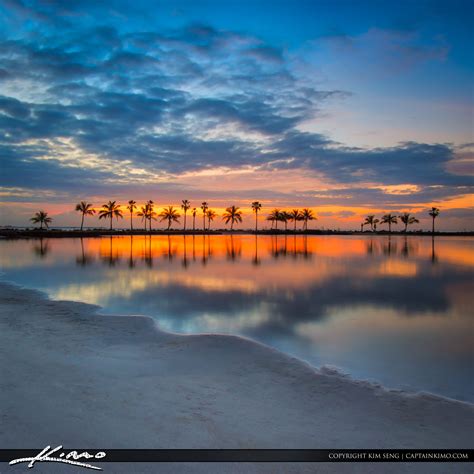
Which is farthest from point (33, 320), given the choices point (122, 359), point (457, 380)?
point (457, 380)

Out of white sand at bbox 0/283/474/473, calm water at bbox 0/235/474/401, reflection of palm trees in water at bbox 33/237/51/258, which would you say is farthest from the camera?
reflection of palm trees in water at bbox 33/237/51/258

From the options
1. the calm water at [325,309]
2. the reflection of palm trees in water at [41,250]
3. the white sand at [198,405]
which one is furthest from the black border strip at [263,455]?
the reflection of palm trees in water at [41,250]

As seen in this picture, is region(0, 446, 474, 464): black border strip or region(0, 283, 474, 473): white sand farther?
region(0, 283, 474, 473): white sand

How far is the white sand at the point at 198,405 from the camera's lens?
4176 mm

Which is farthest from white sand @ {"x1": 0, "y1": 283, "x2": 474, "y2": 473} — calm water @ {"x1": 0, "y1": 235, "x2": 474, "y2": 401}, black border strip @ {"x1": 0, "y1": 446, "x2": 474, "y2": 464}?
calm water @ {"x1": 0, "y1": 235, "x2": 474, "y2": 401}

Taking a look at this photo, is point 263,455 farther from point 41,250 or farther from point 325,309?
point 41,250

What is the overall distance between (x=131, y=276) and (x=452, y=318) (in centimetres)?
1695

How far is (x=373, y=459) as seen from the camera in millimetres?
4074

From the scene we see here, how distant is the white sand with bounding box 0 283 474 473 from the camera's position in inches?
164

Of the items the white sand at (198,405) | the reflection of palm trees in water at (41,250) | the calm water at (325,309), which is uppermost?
the reflection of palm trees in water at (41,250)

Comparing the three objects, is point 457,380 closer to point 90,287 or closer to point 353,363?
point 353,363

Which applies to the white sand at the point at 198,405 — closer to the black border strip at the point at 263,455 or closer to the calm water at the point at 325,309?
the black border strip at the point at 263,455

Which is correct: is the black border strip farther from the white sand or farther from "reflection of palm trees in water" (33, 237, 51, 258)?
"reflection of palm trees in water" (33, 237, 51, 258)

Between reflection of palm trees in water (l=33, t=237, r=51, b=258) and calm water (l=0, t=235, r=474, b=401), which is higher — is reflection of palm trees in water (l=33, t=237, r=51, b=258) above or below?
above
